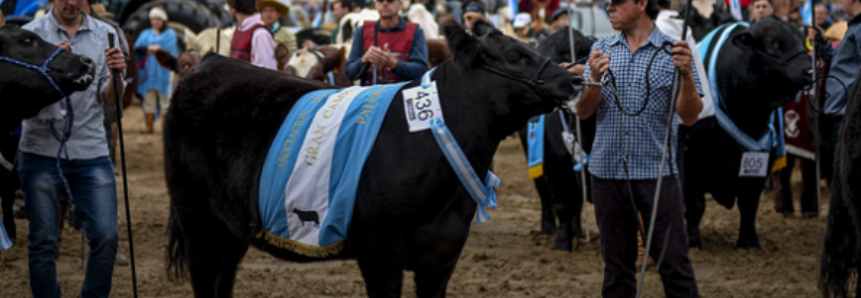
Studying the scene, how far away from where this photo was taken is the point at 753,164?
7062 mm

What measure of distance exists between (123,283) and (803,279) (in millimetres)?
4941

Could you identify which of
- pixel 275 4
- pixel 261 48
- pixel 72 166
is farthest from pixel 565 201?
pixel 275 4

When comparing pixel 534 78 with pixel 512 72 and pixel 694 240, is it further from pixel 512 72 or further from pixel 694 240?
pixel 694 240

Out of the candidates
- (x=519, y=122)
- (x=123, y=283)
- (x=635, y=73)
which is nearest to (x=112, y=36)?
(x=123, y=283)

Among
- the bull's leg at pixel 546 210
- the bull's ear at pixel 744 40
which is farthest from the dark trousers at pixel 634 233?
the bull's leg at pixel 546 210

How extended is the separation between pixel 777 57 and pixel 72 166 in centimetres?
552

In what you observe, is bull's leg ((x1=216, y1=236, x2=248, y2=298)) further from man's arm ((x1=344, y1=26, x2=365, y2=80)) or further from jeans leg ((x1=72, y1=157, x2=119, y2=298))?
man's arm ((x1=344, y1=26, x2=365, y2=80))

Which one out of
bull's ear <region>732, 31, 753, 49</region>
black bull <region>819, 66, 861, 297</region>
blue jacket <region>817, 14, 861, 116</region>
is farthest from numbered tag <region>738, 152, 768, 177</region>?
black bull <region>819, 66, 861, 297</region>

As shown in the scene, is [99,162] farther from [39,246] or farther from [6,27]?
[6,27]

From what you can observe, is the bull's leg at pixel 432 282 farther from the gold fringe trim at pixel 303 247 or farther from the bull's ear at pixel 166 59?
the bull's ear at pixel 166 59

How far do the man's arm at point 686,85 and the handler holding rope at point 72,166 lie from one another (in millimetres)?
2945

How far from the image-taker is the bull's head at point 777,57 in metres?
7.00

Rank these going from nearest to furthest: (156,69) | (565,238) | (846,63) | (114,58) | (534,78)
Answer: (534,78)
(114,58)
(846,63)
(565,238)
(156,69)

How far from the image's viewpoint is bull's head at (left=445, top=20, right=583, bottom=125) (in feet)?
12.2
